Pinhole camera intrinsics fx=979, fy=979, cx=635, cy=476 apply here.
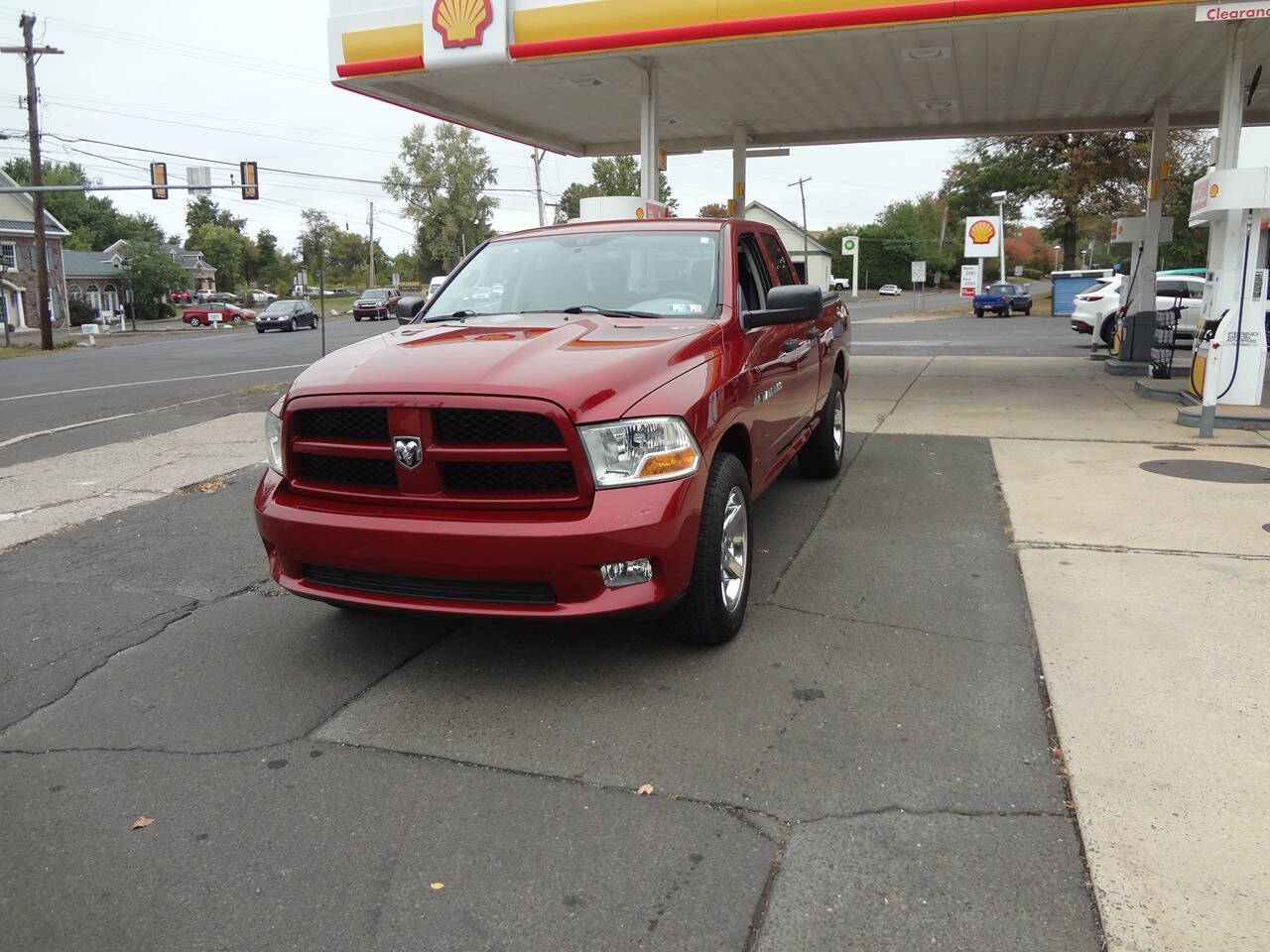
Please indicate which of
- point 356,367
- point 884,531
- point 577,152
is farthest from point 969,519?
point 577,152

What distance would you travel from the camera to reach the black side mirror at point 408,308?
19.0 ft

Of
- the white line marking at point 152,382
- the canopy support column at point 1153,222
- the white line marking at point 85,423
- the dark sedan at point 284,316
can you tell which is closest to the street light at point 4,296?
the dark sedan at point 284,316

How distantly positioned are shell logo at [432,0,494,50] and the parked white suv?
549 inches

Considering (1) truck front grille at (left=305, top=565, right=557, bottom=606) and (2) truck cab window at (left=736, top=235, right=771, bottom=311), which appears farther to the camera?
(2) truck cab window at (left=736, top=235, right=771, bottom=311)

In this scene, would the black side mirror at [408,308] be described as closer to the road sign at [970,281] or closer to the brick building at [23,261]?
the road sign at [970,281]

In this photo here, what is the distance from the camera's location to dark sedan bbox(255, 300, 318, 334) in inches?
1747

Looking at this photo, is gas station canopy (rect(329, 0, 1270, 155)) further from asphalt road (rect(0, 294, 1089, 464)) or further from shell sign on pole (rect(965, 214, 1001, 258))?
shell sign on pole (rect(965, 214, 1001, 258))

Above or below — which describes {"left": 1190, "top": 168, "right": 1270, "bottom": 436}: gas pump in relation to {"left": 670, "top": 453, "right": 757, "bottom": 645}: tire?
above

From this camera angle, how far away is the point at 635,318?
15.9 feet

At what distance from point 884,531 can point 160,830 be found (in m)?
4.47

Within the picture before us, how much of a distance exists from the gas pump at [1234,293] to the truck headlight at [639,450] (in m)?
7.65

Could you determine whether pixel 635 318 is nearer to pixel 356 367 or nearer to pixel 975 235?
pixel 356 367

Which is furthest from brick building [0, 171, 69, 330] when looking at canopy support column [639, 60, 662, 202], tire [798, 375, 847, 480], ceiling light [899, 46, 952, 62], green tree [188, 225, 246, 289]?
tire [798, 375, 847, 480]

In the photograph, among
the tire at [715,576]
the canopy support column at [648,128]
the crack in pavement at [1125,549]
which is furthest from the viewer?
the canopy support column at [648,128]
